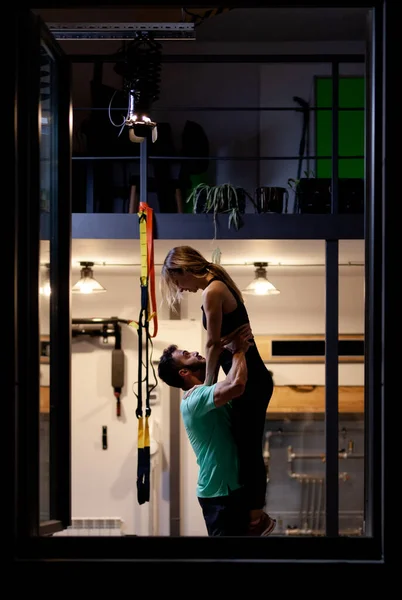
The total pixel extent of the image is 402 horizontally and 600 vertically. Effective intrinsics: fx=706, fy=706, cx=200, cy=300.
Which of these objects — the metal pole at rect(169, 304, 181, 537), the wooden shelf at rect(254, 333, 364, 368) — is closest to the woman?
the metal pole at rect(169, 304, 181, 537)

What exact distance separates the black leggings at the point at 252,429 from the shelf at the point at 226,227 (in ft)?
7.30

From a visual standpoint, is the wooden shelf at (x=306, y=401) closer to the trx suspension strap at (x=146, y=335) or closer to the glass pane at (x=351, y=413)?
the glass pane at (x=351, y=413)

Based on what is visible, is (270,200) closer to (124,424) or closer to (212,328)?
(212,328)

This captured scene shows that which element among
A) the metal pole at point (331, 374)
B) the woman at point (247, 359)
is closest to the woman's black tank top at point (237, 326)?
the woman at point (247, 359)

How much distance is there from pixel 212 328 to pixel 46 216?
5.47ft

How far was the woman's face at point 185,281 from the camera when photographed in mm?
3627

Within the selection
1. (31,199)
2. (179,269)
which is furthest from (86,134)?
(31,199)

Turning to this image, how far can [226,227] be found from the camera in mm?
5668

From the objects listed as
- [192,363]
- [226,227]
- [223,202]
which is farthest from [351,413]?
[192,363]

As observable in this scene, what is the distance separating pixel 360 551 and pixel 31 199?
1057 mm

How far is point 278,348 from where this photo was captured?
8.36 metres

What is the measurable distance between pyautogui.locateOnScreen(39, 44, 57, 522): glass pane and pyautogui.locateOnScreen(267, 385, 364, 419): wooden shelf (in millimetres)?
6188

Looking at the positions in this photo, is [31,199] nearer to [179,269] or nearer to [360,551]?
[360,551]

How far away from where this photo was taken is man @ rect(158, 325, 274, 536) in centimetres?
343
